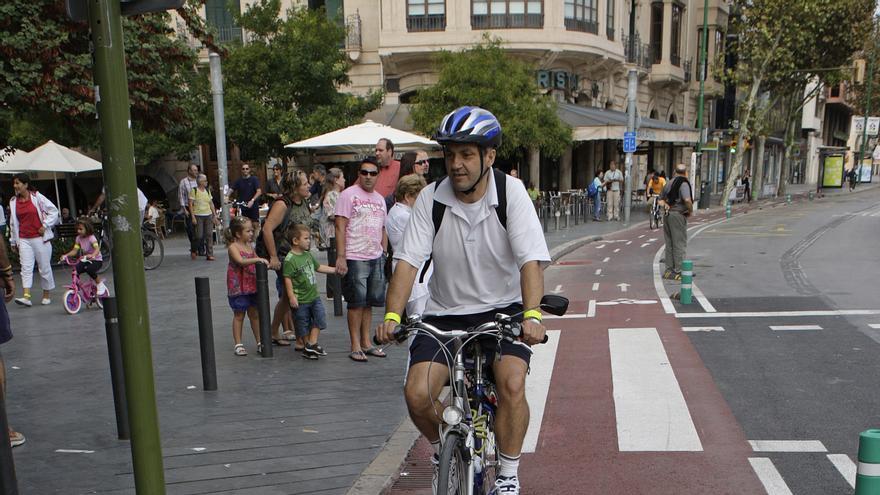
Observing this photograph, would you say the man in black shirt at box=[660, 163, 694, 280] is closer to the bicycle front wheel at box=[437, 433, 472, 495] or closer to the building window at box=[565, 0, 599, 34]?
the bicycle front wheel at box=[437, 433, 472, 495]

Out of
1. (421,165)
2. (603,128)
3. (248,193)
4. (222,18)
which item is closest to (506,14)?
(603,128)

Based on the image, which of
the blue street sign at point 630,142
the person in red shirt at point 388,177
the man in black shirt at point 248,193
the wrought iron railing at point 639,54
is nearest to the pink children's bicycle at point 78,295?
the man in black shirt at point 248,193

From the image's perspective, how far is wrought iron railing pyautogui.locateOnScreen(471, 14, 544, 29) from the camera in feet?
82.0

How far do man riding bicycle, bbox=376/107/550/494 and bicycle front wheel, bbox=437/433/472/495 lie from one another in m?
0.30

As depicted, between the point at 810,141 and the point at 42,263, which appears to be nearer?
the point at 42,263

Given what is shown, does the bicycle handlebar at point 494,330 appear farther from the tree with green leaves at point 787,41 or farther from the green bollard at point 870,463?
the tree with green leaves at point 787,41

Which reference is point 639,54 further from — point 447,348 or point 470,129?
point 447,348

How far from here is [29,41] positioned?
8.11 m

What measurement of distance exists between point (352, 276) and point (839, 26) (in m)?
33.7

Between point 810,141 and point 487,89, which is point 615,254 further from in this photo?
point 810,141

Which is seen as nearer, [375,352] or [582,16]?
[375,352]

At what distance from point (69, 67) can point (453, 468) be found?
826 centimetres

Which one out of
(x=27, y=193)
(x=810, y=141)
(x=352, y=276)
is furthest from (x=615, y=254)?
(x=810, y=141)

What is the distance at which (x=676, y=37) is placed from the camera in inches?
1453
